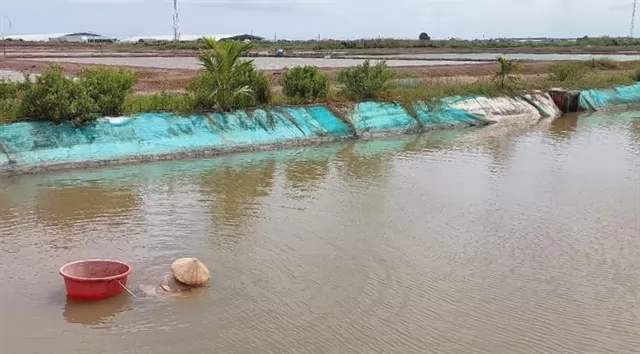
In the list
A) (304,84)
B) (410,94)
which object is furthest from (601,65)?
(304,84)

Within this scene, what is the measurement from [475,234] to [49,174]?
7084mm

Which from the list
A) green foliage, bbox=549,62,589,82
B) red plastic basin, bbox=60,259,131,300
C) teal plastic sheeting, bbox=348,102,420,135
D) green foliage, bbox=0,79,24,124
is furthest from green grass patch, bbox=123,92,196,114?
green foliage, bbox=549,62,589,82

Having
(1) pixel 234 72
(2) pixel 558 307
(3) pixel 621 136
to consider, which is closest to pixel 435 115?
(3) pixel 621 136

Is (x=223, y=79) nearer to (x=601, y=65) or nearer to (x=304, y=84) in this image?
(x=304, y=84)

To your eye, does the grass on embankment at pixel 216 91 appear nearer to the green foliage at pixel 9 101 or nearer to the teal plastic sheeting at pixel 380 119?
the green foliage at pixel 9 101

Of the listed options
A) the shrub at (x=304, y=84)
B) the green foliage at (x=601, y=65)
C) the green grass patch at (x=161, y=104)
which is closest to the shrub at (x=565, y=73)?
the green foliage at (x=601, y=65)

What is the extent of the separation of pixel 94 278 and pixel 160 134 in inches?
270

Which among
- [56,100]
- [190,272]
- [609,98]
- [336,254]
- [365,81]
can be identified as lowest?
[336,254]

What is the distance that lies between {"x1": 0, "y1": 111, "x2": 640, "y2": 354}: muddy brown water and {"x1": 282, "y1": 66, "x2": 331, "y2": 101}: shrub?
3.37 meters

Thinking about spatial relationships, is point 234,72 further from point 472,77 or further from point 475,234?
point 472,77

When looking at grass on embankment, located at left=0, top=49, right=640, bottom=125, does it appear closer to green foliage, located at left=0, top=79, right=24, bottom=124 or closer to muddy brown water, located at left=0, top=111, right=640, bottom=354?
green foliage, located at left=0, top=79, right=24, bottom=124

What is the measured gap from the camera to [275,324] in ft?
17.2

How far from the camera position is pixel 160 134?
12.0 meters

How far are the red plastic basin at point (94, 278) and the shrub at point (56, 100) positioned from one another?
19.7ft
